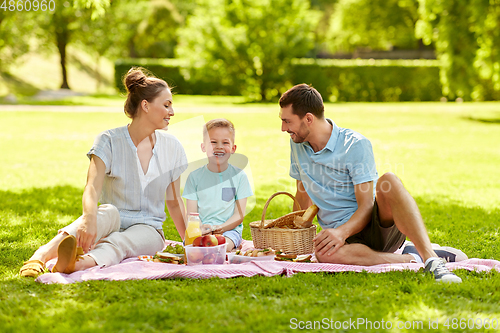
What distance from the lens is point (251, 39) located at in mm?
27062

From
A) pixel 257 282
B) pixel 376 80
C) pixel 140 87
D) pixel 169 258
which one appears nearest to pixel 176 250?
pixel 169 258

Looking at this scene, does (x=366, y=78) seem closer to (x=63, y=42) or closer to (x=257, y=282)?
(x=63, y=42)

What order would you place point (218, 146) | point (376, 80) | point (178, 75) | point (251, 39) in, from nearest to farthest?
point (218, 146) → point (251, 39) → point (376, 80) → point (178, 75)

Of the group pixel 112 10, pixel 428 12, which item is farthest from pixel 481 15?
pixel 112 10

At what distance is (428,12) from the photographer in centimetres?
2117

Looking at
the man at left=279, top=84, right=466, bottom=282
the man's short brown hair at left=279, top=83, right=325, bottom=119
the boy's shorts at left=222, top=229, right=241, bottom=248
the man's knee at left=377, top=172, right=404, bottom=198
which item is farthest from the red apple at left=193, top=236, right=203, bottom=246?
the man's knee at left=377, top=172, right=404, bottom=198

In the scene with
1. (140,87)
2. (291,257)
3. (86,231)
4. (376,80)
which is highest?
(376,80)

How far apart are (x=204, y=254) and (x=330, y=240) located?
3.21ft

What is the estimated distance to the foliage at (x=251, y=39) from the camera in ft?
88.3

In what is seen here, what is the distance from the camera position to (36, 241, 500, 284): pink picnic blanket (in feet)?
11.8

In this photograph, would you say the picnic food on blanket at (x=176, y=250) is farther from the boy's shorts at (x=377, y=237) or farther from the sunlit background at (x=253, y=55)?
the sunlit background at (x=253, y=55)

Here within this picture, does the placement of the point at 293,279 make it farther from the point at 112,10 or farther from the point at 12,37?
the point at 112,10

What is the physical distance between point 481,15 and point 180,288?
744 inches

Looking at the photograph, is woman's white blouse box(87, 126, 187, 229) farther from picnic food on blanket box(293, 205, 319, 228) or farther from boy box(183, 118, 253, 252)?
picnic food on blanket box(293, 205, 319, 228)
